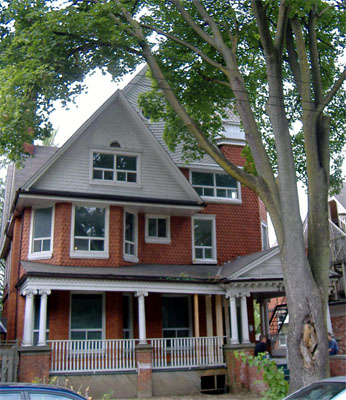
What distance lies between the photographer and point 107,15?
533 inches

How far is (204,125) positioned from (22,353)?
9.82 m

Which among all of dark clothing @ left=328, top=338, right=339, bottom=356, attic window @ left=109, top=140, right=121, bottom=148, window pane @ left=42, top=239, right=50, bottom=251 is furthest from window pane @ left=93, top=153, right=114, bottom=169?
dark clothing @ left=328, top=338, right=339, bottom=356

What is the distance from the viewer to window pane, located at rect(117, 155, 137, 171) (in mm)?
20534

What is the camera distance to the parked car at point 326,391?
7.05 m

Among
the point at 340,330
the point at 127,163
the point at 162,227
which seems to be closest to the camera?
the point at 127,163

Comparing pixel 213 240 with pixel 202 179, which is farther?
pixel 202 179

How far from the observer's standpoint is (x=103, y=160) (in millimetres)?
20219

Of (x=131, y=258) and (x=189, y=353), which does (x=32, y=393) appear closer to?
(x=189, y=353)

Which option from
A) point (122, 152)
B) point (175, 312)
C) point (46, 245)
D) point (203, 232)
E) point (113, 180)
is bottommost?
point (175, 312)

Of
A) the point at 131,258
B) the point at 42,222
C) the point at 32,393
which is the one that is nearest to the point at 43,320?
the point at 42,222

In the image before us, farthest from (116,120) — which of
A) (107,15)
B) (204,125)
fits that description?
(107,15)

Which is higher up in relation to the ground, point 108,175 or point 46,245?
point 108,175

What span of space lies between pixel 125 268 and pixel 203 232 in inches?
187

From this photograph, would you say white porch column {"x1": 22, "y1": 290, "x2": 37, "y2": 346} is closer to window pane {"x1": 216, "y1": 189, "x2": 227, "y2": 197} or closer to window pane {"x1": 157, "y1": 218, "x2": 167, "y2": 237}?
window pane {"x1": 157, "y1": 218, "x2": 167, "y2": 237}
